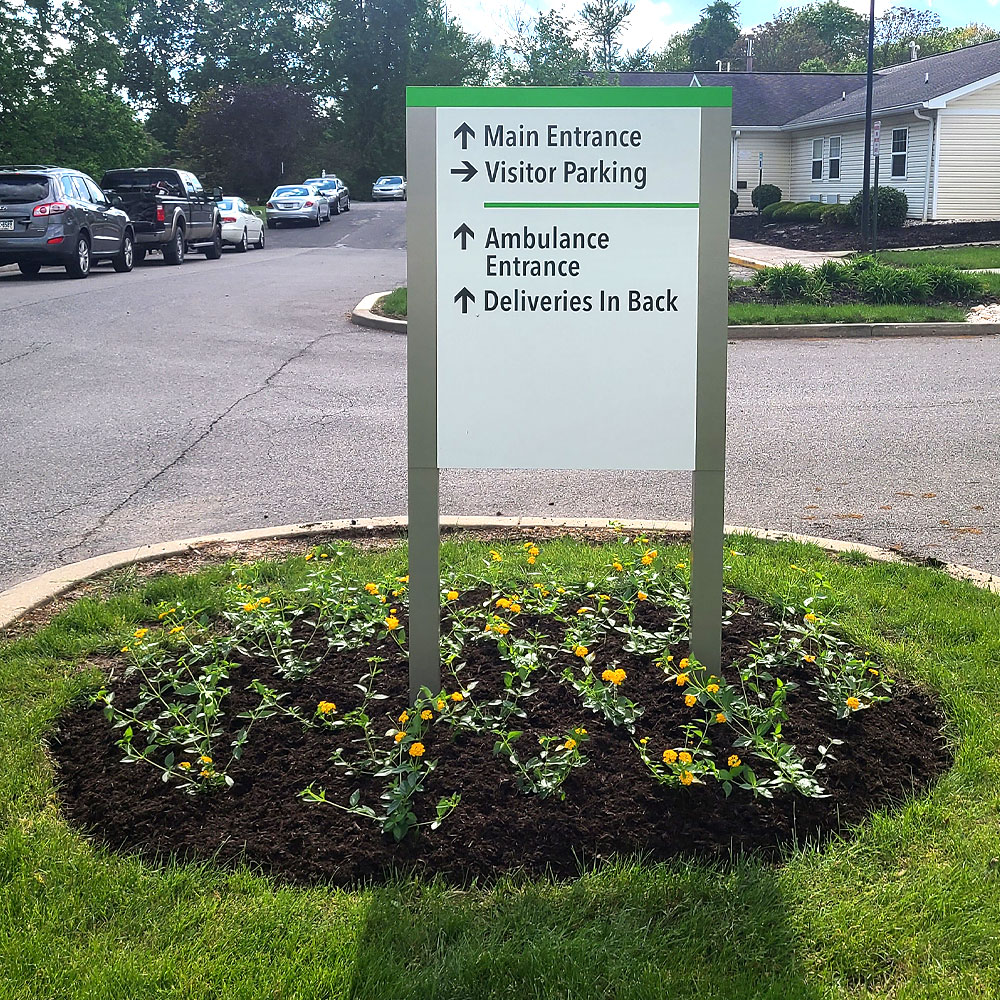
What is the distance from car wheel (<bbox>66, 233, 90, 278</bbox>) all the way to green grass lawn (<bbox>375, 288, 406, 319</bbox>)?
6.97 m

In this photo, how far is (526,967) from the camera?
2.62 m

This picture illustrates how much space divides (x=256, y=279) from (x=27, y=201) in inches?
162

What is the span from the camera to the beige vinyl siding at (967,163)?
112 feet

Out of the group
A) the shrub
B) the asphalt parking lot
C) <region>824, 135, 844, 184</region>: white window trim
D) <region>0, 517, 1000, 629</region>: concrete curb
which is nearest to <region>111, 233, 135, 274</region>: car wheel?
the asphalt parking lot

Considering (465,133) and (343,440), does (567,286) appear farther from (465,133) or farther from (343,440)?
(343,440)

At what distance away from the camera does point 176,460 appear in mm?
7965

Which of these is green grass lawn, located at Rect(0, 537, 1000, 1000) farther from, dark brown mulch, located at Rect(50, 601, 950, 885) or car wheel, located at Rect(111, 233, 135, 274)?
car wheel, located at Rect(111, 233, 135, 274)

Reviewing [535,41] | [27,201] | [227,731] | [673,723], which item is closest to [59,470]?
[227,731]

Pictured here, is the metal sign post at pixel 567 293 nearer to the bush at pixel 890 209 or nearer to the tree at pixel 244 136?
the bush at pixel 890 209

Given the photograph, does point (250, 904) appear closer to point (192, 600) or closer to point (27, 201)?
point (192, 600)

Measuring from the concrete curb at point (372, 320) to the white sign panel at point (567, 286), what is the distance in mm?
10950

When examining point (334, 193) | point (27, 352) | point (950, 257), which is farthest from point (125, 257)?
point (334, 193)

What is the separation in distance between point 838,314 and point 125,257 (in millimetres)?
14516

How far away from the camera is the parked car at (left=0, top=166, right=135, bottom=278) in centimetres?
2022
